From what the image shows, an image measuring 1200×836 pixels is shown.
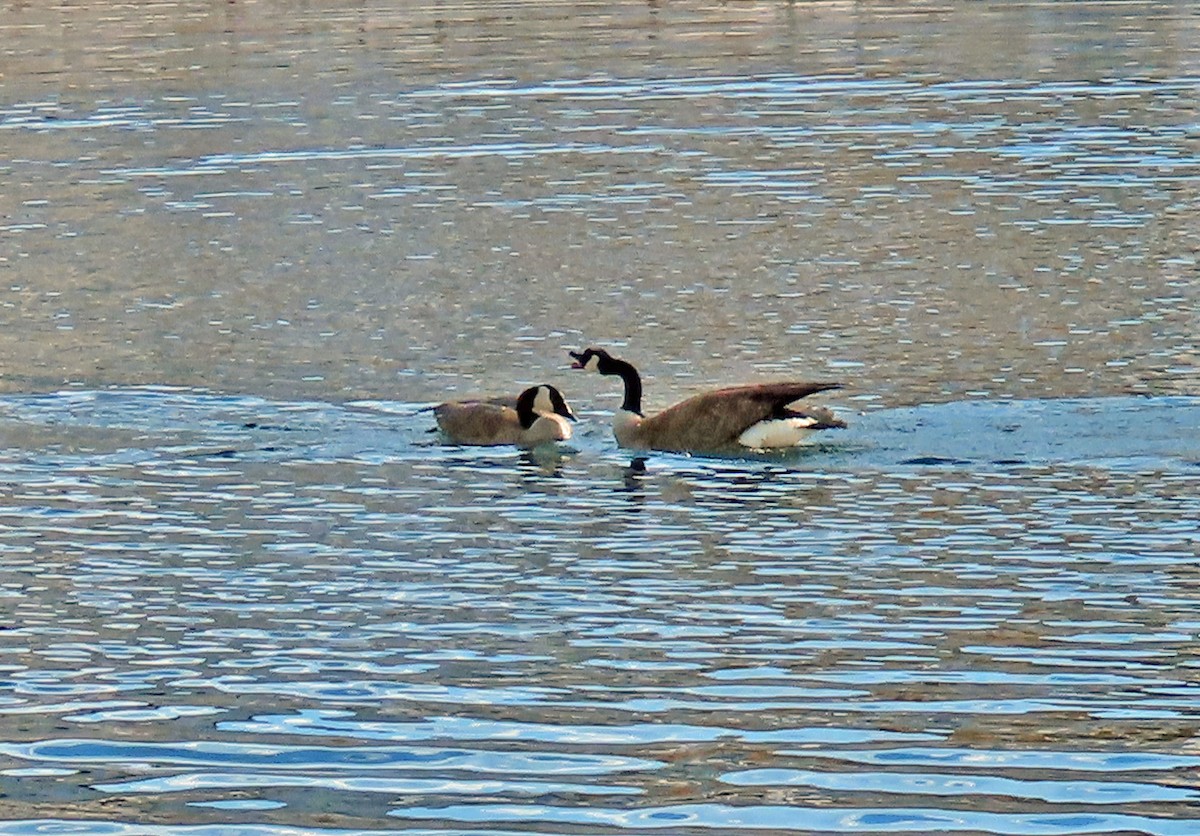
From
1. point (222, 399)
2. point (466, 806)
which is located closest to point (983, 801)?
point (466, 806)

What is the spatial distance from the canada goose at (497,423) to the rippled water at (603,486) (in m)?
0.17

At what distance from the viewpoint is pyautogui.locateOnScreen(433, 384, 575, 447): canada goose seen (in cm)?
1741

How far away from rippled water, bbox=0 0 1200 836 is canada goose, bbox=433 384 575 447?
17 centimetres

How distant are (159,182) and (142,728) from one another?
2219cm

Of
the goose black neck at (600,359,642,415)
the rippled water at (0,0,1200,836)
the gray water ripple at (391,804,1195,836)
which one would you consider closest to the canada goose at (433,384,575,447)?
the rippled water at (0,0,1200,836)

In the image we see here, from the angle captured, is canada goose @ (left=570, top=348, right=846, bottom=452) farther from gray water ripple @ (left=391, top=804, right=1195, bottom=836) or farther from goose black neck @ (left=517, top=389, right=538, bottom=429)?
gray water ripple @ (left=391, top=804, right=1195, bottom=836)

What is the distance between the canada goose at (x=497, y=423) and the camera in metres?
17.4

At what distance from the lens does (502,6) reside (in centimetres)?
6281

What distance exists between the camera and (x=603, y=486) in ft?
53.2

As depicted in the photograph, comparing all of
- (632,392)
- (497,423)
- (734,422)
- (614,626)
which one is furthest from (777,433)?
(614,626)

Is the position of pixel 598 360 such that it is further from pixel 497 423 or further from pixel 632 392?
pixel 497 423

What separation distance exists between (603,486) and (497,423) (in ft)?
5.07

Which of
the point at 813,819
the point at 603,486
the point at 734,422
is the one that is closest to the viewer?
the point at 813,819

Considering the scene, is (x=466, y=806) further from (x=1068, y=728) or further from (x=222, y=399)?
(x=222, y=399)
